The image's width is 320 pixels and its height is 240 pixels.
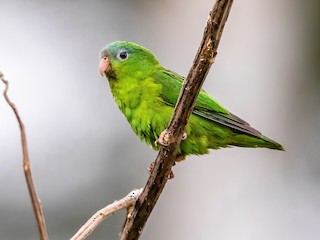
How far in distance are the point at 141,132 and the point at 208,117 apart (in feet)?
0.99

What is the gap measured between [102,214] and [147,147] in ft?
13.0

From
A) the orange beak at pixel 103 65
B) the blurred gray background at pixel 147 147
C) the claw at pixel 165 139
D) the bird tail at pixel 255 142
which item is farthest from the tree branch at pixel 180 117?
the blurred gray background at pixel 147 147

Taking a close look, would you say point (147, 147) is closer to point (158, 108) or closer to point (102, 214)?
point (158, 108)

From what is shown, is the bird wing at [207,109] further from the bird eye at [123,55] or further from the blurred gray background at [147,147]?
the blurred gray background at [147,147]

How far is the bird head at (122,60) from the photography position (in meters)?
3.12

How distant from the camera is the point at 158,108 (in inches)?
119

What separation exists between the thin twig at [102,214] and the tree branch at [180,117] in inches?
1.1

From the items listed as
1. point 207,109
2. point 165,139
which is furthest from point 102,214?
point 207,109

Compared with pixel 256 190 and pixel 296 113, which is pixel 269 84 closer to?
pixel 296 113

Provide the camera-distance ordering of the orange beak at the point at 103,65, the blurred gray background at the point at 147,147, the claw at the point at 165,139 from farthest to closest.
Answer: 1. the blurred gray background at the point at 147,147
2. the orange beak at the point at 103,65
3. the claw at the point at 165,139

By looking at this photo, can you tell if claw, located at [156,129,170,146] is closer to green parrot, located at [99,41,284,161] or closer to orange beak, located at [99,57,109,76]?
green parrot, located at [99,41,284,161]

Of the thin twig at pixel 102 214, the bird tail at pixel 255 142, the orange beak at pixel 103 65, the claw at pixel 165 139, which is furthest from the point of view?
the orange beak at pixel 103 65

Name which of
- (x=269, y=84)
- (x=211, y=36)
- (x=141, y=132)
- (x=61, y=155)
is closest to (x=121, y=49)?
(x=141, y=132)

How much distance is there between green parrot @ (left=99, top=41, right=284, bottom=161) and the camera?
2975 mm
